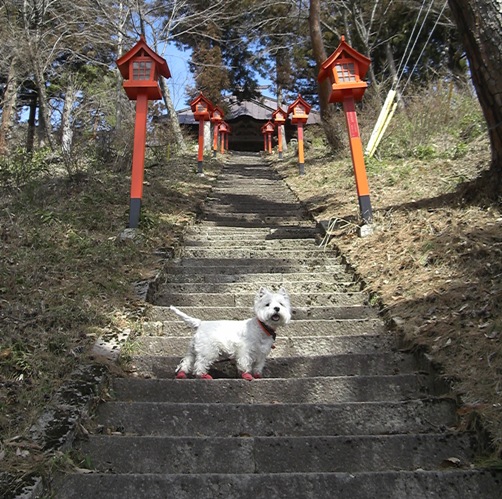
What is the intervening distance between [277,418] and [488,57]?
14.5ft

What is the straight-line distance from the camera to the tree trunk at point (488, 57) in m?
5.66

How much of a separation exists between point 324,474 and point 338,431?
66cm

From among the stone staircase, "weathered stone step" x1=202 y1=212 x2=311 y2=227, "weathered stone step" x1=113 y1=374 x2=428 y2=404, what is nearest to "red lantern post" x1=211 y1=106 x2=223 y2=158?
"weathered stone step" x1=202 y1=212 x2=311 y2=227

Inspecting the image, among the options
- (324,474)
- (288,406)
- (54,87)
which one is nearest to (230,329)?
(288,406)

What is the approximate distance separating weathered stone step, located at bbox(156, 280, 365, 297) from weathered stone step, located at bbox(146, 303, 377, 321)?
452 mm

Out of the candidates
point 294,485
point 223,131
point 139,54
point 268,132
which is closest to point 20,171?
point 139,54

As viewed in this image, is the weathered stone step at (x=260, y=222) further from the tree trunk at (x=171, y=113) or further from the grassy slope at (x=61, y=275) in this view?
the tree trunk at (x=171, y=113)

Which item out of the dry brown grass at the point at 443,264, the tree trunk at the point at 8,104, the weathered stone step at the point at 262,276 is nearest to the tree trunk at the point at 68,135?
the tree trunk at the point at 8,104

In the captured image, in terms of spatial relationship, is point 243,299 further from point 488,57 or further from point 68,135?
point 68,135

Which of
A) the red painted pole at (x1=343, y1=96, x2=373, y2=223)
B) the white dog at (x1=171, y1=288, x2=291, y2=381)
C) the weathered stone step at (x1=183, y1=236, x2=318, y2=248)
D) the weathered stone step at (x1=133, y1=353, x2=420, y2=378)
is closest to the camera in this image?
the white dog at (x1=171, y1=288, x2=291, y2=381)

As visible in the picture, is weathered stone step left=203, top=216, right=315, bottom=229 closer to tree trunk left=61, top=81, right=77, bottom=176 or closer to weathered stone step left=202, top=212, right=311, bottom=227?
weathered stone step left=202, top=212, right=311, bottom=227

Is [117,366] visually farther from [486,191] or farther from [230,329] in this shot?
[486,191]

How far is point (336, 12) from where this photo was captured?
953 inches

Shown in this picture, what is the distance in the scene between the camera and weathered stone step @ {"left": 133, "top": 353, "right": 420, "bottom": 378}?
4168 mm
